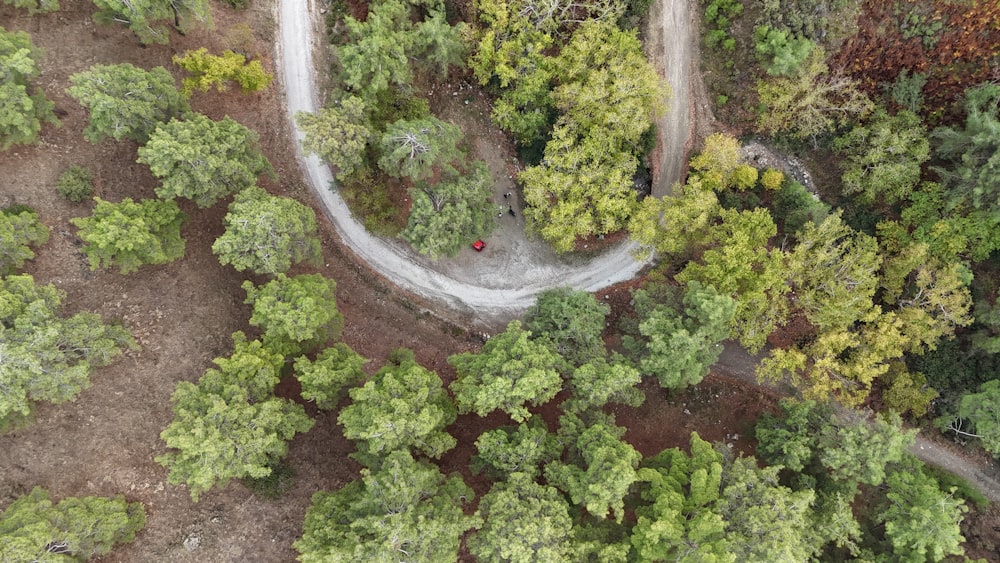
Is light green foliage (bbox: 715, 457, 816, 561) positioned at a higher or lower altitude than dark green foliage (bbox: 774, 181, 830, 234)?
lower

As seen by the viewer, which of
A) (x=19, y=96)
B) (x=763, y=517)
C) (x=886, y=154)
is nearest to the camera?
Answer: (x=763, y=517)

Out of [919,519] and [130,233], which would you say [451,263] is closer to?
[130,233]

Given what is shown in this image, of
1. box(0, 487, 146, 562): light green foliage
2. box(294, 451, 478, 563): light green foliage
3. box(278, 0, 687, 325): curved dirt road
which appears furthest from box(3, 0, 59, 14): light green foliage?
box(294, 451, 478, 563): light green foliage

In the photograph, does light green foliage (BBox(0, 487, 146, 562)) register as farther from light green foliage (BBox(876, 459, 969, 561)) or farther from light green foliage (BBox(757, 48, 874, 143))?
light green foliage (BBox(757, 48, 874, 143))

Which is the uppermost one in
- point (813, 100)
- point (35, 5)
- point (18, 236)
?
point (813, 100)

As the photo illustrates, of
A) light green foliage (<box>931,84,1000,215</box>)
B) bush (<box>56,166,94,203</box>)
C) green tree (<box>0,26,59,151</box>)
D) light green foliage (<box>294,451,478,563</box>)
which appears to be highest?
light green foliage (<box>931,84,1000,215</box>)

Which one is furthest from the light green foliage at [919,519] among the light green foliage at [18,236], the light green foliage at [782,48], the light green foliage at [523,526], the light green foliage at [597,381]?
the light green foliage at [18,236]

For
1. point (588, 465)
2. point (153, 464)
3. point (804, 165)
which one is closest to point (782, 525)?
point (588, 465)

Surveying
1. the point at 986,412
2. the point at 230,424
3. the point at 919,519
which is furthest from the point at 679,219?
the point at 230,424
